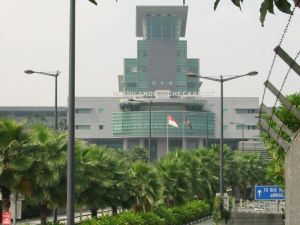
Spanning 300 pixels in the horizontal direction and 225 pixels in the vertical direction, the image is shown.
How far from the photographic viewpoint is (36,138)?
29.9m

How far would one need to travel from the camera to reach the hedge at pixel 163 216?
3531cm

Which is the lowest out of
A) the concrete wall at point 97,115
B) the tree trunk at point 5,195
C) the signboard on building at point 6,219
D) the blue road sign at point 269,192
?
the blue road sign at point 269,192

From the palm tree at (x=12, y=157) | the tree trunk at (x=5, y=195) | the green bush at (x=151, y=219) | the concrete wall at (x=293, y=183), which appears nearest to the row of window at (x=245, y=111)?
the green bush at (x=151, y=219)

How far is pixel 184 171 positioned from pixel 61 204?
84.0ft

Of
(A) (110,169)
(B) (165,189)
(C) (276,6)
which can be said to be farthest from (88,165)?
(C) (276,6)

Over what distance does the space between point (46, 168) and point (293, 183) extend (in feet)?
53.1

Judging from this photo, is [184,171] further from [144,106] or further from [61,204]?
[144,106]

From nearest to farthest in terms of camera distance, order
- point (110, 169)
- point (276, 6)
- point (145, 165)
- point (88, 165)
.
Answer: point (276, 6), point (88, 165), point (110, 169), point (145, 165)

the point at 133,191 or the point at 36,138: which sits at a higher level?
the point at 36,138

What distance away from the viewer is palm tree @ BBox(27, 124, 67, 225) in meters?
27.2

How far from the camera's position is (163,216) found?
1807 inches

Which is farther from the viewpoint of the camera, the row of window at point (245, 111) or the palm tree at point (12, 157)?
the row of window at point (245, 111)

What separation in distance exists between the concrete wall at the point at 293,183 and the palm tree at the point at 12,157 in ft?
44.3

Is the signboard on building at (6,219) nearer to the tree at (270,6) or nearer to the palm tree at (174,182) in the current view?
the tree at (270,6)
